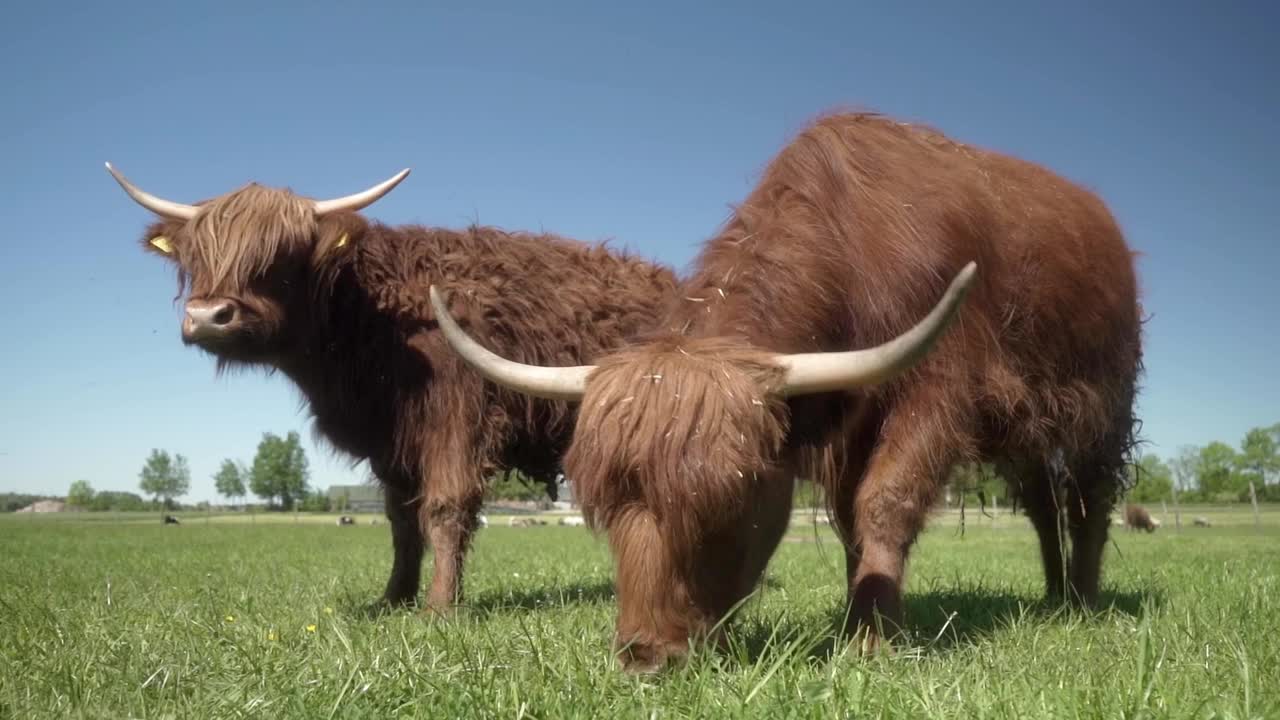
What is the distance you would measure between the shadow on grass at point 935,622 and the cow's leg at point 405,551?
8.64 feet

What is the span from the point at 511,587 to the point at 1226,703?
5.99m

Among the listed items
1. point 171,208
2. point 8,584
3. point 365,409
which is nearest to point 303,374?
point 365,409

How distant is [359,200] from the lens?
19.2 ft

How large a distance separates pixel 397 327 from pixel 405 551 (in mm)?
1572

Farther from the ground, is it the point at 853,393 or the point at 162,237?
the point at 162,237

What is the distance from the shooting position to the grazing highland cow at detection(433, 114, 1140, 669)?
3.05 m

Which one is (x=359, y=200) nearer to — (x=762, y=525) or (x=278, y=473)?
(x=762, y=525)

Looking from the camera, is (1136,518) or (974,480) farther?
(1136,518)

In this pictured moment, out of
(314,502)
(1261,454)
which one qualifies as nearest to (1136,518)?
(1261,454)

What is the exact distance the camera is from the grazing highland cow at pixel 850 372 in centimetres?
305

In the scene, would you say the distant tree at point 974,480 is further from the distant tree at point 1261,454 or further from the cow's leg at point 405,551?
the distant tree at point 1261,454

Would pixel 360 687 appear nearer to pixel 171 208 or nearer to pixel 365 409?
pixel 365 409

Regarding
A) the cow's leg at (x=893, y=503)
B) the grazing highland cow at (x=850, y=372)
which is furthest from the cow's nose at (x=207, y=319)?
the cow's leg at (x=893, y=503)

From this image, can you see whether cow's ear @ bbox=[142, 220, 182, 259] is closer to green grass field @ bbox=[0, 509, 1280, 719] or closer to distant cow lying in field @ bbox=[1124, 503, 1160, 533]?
green grass field @ bbox=[0, 509, 1280, 719]
